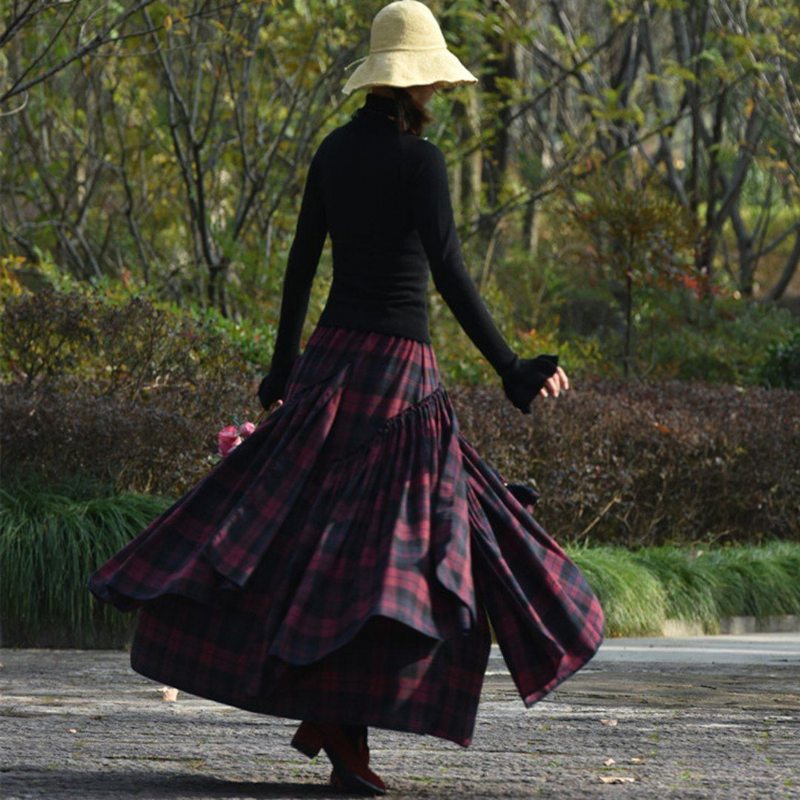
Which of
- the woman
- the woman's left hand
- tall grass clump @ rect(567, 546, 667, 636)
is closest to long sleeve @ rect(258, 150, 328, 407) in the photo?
the woman

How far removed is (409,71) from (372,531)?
1.20 m

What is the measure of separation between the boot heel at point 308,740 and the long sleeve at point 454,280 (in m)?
0.99

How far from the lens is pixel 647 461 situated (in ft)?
39.2

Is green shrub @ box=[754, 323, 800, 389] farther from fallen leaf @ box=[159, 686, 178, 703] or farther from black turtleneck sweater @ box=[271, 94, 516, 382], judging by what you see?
black turtleneck sweater @ box=[271, 94, 516, 382]

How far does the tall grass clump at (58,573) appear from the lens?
29.4ft

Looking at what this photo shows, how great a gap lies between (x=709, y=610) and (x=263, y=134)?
7762 mm

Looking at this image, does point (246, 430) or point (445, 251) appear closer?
point (445, 251)

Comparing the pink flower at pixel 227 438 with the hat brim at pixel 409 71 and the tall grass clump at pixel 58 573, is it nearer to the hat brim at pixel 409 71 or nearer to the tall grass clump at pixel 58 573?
the hat brim at pixel 409 71

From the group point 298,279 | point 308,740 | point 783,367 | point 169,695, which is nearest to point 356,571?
point 308,740

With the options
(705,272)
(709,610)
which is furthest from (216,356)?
(705,272)

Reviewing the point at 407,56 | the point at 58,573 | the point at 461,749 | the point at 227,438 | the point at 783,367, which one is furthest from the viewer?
the point at 783,367

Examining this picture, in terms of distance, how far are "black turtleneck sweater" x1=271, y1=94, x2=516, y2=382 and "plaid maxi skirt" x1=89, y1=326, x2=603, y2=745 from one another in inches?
3.4

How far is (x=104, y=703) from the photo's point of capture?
6891 mm

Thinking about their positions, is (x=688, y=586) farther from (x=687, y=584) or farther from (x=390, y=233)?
(x=390, y=233)
